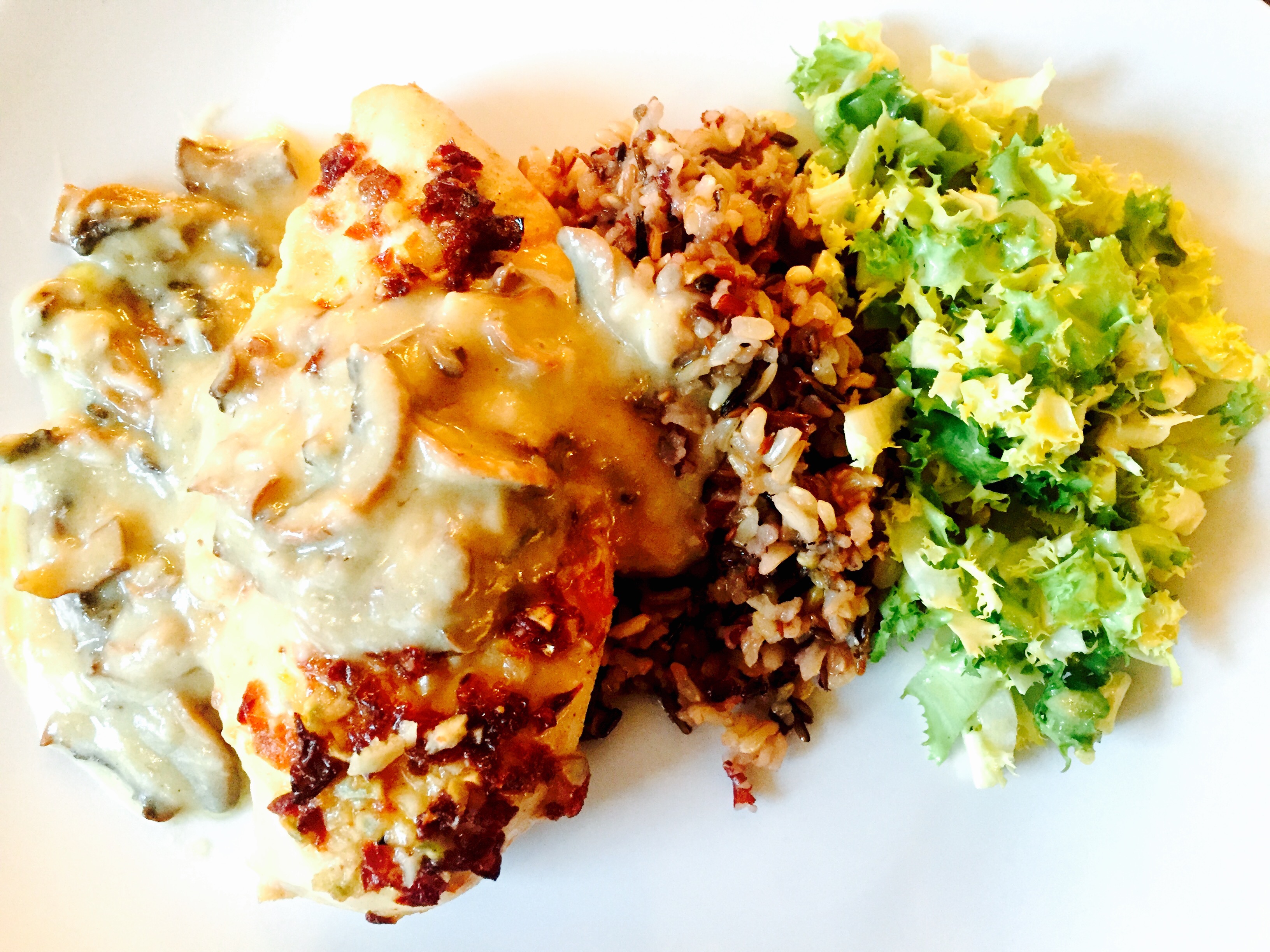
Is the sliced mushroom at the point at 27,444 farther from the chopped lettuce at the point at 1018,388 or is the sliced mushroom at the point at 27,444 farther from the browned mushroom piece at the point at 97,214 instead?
the chopped lettuce at the point at 1018,388

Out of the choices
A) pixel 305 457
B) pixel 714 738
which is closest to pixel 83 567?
pixel 305 457

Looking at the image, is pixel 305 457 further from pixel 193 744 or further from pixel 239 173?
pixel 239 173

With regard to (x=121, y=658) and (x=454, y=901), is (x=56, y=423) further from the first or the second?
(x=454, y=901)

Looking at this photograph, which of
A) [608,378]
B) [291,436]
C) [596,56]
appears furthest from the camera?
[596,56]

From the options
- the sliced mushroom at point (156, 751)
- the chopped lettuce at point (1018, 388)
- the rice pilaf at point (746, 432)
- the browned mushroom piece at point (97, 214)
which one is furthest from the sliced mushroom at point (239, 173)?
the chopped lettuce at point (1018, 388)

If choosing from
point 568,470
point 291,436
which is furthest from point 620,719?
point 291,436

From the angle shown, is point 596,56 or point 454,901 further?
point 596,56
